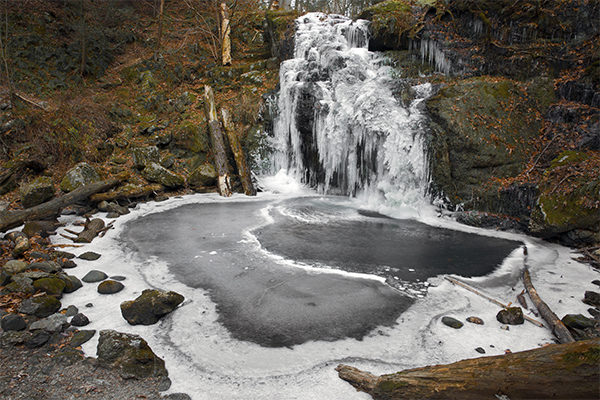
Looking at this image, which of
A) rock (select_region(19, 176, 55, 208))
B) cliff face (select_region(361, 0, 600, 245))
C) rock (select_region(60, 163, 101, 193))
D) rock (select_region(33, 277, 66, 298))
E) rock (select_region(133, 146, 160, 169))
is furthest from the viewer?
rock (select_region(133, 146, 160, 169))

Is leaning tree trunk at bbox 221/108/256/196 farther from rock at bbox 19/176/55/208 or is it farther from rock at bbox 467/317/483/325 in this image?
rock at bbox 467/317/483/325

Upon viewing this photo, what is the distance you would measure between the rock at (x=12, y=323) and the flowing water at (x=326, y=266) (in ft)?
2.04

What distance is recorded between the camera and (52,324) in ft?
11.0

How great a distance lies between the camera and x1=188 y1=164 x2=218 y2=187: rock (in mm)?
10070

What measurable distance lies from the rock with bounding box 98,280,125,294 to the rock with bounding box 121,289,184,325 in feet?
2.06

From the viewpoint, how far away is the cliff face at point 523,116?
248 inches

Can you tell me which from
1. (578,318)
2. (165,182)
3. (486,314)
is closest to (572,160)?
(578,318)

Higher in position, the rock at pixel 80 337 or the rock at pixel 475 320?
the rock at pixel 80 337

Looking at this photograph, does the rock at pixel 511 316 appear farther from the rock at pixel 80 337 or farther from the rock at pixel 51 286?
the rock at pixel 51 286

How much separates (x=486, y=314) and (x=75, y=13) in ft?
58.9

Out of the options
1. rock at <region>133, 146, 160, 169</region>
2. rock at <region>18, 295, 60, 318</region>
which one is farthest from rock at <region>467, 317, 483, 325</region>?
rock at <region>133, 146, 160, 169</region>

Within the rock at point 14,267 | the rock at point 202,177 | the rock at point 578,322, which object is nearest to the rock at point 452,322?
the rock at point 578,322

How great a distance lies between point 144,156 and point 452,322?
373 inches

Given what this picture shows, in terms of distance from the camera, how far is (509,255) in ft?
19.0
